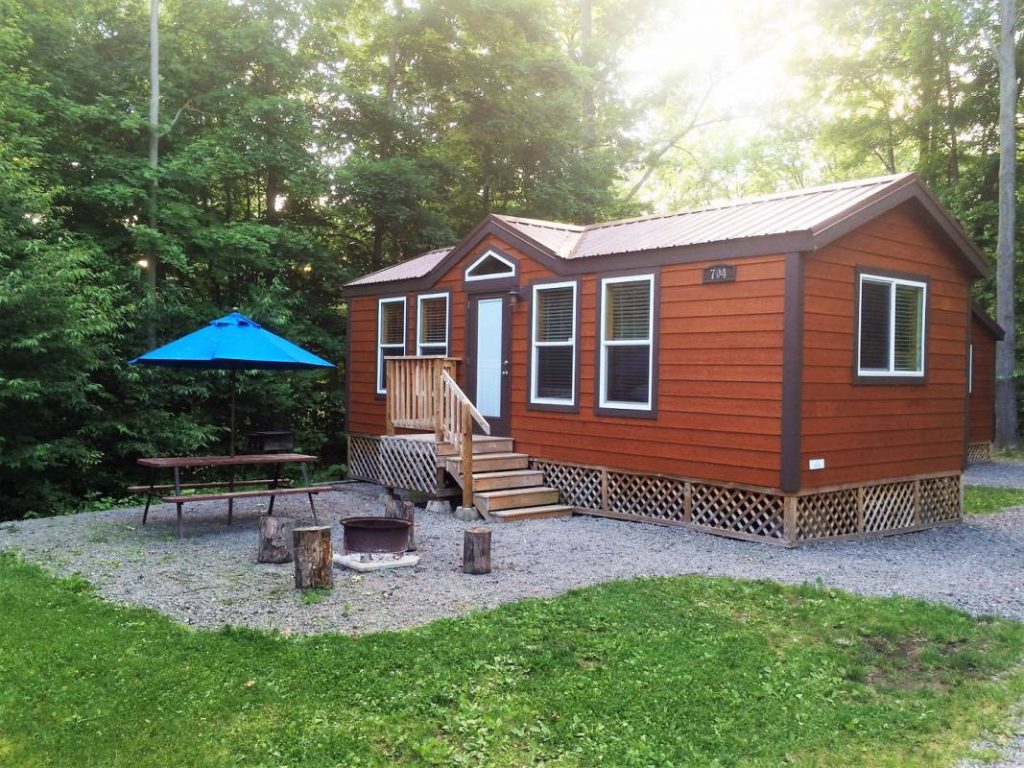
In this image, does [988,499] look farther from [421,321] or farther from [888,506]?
[421,321]

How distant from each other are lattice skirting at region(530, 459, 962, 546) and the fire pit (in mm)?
3132

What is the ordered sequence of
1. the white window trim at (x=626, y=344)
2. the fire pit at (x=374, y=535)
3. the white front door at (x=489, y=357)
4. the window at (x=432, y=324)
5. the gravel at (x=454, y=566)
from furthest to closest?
1. the window at (x=432, y=324)
2. the white front door at (x=489, y=357)
3. the white window trim at (x=626, y=344)
4. the fire pit at (x=374, y=535)
5. the gravel at (x=454, y=566)

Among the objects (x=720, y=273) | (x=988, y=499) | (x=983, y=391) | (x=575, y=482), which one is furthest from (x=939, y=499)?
(x=983, y=391)

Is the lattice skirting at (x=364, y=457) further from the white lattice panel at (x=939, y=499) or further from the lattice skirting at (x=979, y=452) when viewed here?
the lattice skirting at (x=979, y=452)

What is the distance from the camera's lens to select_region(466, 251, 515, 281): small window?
34.1ft

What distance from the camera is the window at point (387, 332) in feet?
40.7

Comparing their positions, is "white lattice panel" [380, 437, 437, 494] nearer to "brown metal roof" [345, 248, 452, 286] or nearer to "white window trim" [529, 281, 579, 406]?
"white window trim" [529, 281, 579, 406]

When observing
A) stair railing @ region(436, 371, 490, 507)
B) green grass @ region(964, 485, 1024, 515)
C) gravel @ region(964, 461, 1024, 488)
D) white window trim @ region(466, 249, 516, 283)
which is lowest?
gravel @ region(964, 461, 1024, 488)

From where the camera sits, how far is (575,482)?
9.62 m

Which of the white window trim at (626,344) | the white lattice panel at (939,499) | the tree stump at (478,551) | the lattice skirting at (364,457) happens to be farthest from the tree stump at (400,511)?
the white lattice panel at (939,499)

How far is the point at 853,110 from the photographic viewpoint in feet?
75.8

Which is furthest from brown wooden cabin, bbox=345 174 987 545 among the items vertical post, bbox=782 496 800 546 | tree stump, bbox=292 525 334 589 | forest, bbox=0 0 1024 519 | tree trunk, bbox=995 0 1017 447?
tree trunk, bbox=995 0 1017 447

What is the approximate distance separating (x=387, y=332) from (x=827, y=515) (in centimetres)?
701

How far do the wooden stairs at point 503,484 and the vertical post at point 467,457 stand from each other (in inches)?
3.1
